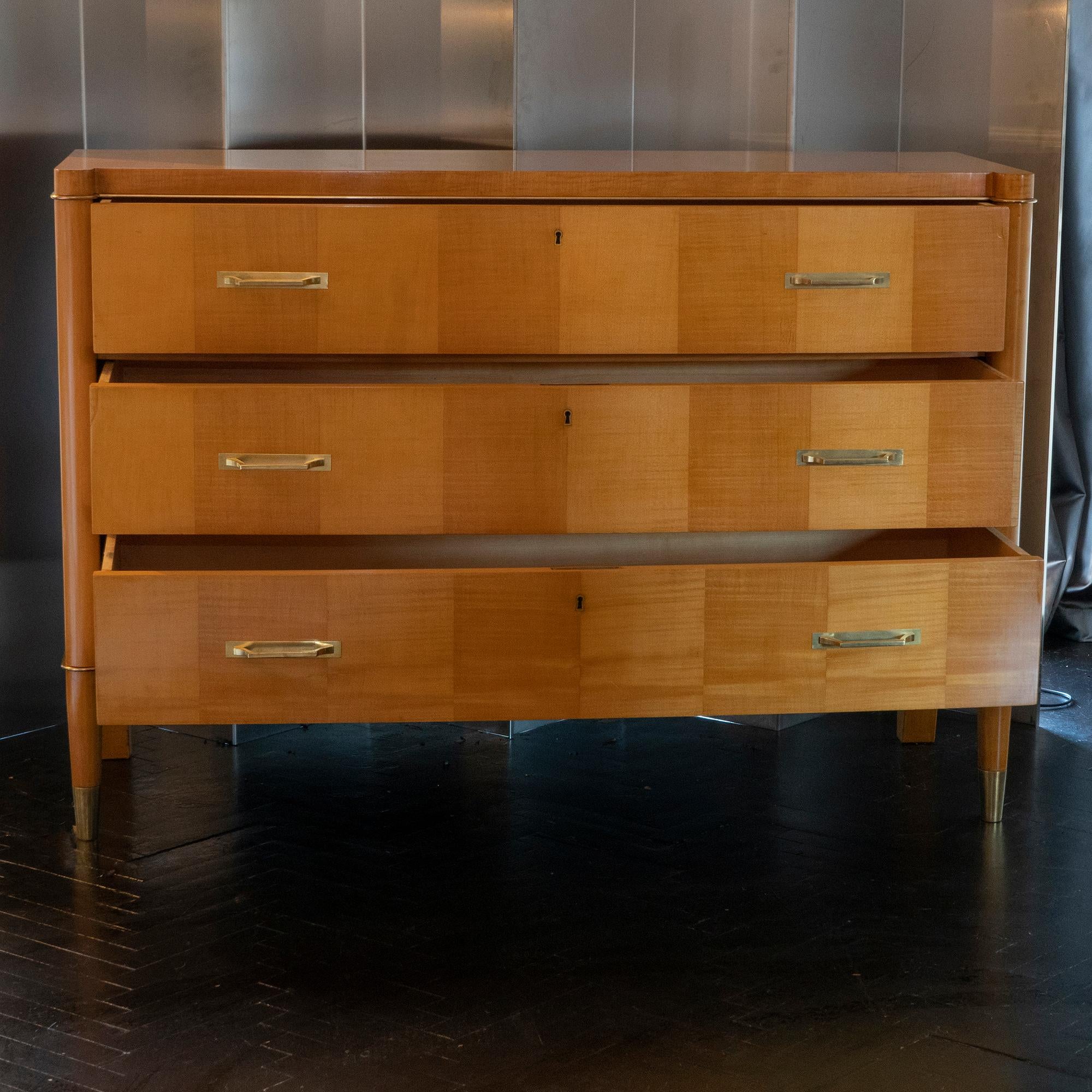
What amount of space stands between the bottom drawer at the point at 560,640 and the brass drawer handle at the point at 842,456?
16 cm

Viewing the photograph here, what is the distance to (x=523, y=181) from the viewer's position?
7.29 ft

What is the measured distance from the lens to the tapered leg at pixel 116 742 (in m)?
Answer: 2.79

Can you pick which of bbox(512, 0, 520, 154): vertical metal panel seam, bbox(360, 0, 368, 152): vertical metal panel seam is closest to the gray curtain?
bbox(512, 0, 520, 154): vertical metal panel seam

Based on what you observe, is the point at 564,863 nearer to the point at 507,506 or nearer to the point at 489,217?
the point at 507,506

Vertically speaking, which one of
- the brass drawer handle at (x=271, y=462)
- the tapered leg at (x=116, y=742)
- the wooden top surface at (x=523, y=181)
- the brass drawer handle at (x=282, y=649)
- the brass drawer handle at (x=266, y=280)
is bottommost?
the tapered leg at (x=116, y=742)

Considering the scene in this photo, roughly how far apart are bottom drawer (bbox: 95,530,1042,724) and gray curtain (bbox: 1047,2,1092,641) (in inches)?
52.2

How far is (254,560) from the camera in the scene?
241 cm

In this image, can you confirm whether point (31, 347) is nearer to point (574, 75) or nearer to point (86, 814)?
point (86, 814)

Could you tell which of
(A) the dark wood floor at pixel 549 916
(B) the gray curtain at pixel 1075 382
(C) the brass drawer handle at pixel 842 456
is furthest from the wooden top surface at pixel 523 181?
(B) the gray curtain at pixel 1075 382

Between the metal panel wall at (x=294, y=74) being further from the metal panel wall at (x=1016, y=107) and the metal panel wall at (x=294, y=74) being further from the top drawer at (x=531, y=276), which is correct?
the metal panel wall at (x=1016, y=107)

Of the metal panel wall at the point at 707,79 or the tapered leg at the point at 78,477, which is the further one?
the metal panel wall at the point at 707,79

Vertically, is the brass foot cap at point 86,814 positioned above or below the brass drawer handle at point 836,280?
below

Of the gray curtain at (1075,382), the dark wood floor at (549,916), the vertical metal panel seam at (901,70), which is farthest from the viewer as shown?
the gray curtain at (1075,382)

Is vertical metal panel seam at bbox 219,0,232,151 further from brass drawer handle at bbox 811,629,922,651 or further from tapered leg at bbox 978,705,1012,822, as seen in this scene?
tapered leg at bbox 978,705,1012,822
